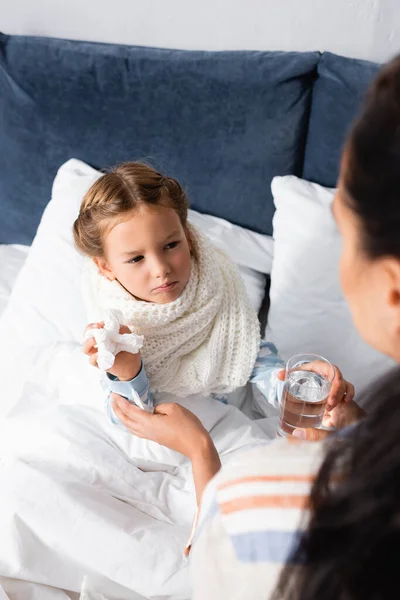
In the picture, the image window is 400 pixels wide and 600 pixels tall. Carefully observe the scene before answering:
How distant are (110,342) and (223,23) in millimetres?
998

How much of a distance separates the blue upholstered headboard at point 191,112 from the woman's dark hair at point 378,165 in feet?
3.45

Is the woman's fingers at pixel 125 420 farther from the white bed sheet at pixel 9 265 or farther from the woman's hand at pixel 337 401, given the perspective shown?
the white bed sheet at pixel 9 265

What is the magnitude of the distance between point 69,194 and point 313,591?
1.33m

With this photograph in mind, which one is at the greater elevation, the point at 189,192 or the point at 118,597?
the point at 189,192

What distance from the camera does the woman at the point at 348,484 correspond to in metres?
0.51

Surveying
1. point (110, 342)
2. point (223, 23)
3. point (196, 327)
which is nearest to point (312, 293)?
point (196, 327)

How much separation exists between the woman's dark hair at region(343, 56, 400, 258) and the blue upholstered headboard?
105 centimetres

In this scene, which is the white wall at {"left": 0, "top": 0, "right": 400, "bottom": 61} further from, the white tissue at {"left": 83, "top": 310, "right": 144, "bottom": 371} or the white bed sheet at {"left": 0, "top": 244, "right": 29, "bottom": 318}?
the white tissue at {"left": 83, "top": 310, "right": 144, "bottom": 371}

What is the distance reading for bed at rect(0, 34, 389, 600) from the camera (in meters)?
1.24

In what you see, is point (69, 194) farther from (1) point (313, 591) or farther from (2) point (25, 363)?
(1) point (313, 591)

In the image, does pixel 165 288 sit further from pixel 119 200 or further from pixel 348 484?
pixel 348 484

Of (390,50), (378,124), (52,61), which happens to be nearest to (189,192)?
(52,61)

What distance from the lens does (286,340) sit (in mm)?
1538

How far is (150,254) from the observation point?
1.19 meters
